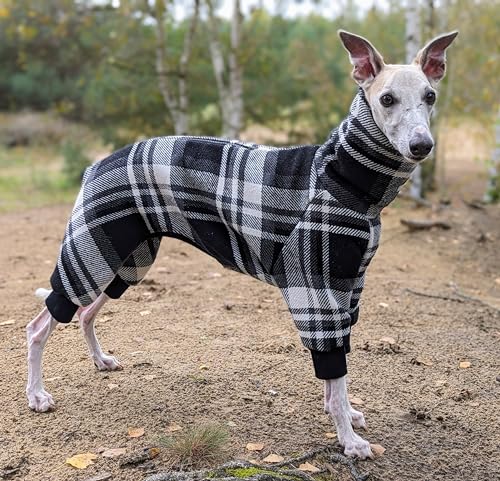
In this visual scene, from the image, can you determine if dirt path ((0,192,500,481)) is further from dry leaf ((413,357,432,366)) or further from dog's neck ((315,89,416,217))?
dog's neck ((315,89,416,217))

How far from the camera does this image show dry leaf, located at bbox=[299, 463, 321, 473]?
3.51 metres

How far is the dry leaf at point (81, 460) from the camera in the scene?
11.6 ft

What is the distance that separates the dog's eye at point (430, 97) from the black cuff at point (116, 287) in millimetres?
2112

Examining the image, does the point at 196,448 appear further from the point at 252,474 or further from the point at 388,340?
the point at 388,340

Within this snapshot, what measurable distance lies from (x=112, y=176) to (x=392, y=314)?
2864 millimetres

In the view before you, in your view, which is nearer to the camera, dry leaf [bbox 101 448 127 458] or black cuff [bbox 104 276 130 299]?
dry leaf [bbox 101 448 127 458]

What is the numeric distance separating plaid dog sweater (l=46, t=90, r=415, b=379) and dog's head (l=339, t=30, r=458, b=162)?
9 cm

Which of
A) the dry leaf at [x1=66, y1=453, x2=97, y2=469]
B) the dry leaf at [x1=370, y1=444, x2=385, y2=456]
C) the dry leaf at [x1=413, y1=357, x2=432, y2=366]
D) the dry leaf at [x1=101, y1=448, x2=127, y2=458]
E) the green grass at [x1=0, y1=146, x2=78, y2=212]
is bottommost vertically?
the green grass at [x1=0, y1=146, x2=78, y2=212]

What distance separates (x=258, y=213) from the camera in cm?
367

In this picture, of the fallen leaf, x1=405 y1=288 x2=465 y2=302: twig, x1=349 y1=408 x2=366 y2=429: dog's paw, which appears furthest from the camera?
x1=405 y1=288 x2=465 y2=302: twig

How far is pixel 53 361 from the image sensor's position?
480 centimetres

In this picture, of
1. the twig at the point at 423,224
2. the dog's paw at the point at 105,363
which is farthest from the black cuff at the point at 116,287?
the twig at the point at 423,224

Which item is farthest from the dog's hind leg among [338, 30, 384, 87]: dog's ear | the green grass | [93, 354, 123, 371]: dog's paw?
the green grass

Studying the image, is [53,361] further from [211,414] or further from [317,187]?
[317,187]
